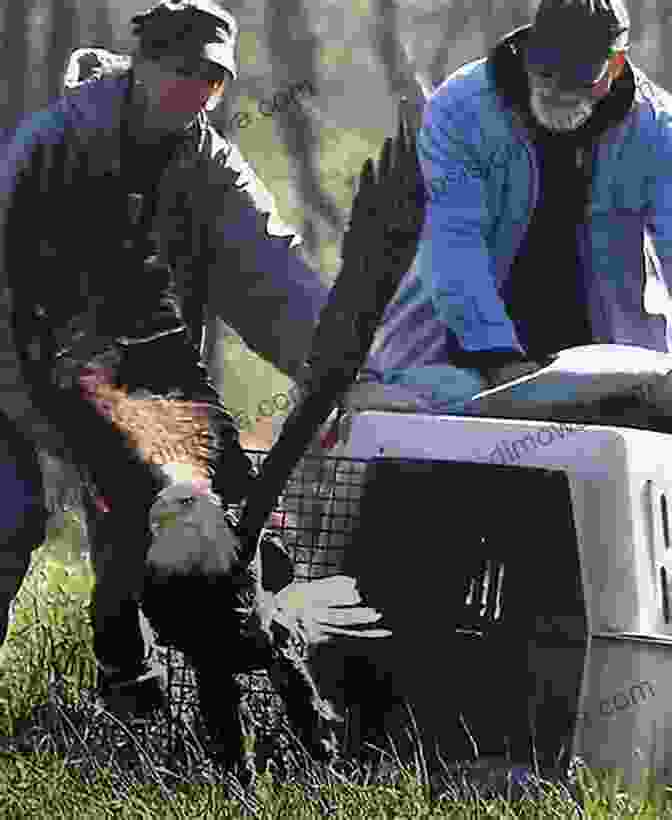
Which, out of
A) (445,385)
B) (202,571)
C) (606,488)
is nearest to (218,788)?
(202,571)

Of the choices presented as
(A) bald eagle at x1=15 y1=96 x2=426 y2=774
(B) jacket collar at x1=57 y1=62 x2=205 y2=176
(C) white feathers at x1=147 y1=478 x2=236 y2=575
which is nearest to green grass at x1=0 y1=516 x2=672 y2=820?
(A) bald eagle at x1=15 y1=96 x2=426 y2=774

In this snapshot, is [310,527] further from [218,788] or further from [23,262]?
[23,262]

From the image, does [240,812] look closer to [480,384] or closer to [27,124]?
[480,384]

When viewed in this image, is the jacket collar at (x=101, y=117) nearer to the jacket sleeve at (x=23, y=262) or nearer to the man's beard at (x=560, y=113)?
the jacket sleeve at (x=23, y=262)

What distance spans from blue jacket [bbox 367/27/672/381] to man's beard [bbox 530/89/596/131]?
0.18ft

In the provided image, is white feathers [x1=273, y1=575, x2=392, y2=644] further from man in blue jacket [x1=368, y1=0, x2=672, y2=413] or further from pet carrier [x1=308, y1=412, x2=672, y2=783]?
man in blue jacket [x1=368, y1=0, x2=672, y2=413]

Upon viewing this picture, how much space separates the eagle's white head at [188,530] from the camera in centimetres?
375

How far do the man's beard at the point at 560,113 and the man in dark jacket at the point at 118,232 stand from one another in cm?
66

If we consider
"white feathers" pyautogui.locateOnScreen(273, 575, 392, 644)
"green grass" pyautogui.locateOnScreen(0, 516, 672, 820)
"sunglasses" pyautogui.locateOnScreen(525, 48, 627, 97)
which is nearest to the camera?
"green grass" pyautogui.locateOnScreen(0, 516, 672, 820)

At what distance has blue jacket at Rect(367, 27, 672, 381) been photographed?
4.61 meters

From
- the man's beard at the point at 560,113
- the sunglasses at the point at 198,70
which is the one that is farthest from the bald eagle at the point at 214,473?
the man's beard at the point at 560,113

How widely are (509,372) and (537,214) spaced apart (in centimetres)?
48

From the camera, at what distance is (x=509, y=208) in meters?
4.69

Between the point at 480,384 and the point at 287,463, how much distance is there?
1.80 ft
